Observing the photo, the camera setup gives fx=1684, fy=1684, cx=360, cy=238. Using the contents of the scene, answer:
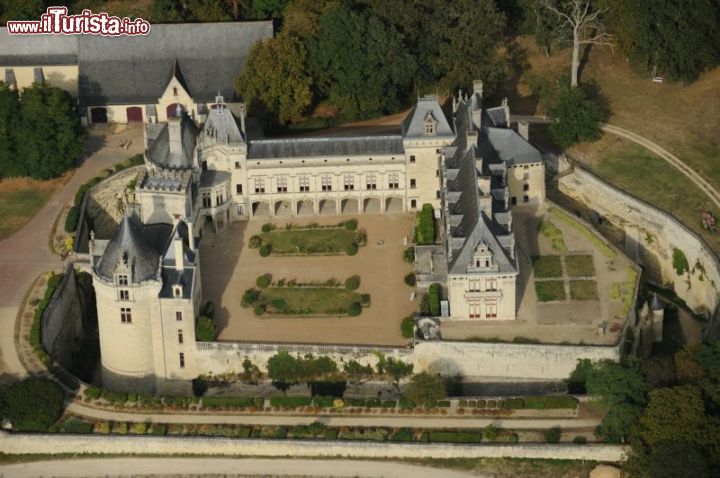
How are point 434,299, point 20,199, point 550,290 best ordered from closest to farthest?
point 434,299 < point 550,290 < point 20,199

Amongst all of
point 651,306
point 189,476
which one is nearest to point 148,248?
point 189,476

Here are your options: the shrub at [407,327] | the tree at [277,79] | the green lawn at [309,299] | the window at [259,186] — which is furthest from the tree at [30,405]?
the tree at [277,79]

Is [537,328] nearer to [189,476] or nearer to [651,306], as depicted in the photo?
[651,306]

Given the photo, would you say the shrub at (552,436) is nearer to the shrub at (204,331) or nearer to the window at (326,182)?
the shrub at (204,331)

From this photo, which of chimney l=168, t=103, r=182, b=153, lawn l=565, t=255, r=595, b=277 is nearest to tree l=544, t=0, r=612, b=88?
lawn l=565, t=255, r=595, b=277

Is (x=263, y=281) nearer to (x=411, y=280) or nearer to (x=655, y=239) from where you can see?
(x=411, y=280)

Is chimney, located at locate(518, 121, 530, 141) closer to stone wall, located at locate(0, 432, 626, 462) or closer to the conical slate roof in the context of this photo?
stone wall, located at locate(0, 432, 626, 462)

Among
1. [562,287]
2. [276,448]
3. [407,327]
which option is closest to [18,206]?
[407,327]
